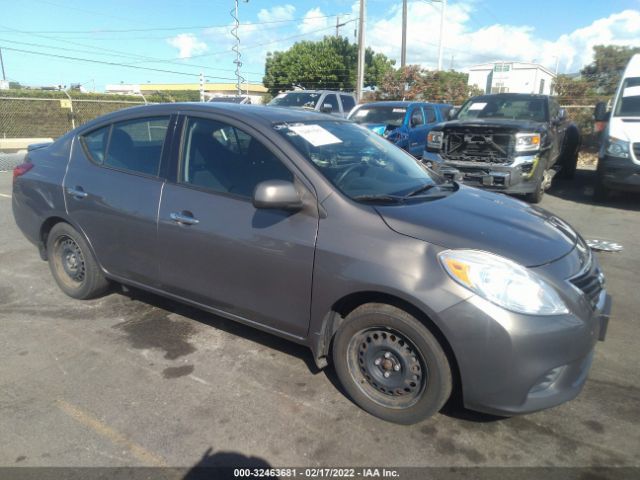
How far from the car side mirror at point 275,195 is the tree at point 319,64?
37659mm

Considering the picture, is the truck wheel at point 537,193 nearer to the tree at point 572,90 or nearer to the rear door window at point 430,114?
the rear door window at point 430,114

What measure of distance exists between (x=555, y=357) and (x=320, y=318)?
1.24 m

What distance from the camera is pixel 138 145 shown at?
144 inches

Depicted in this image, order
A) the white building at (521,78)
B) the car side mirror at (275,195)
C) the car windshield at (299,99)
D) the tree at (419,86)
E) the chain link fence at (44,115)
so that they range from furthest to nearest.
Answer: the white building at (521,78)
the tree at (419,86)
the chain link fence at (44,115)
the car windshield at (299,99)
the car side mirror at (275,195)

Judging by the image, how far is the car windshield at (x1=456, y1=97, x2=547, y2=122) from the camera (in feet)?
28.6

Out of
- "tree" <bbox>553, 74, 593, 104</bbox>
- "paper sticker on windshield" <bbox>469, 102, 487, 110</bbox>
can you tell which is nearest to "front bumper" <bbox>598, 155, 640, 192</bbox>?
"paper sticker on windshield" <bbox>469, 102, 487, 110</bbox>

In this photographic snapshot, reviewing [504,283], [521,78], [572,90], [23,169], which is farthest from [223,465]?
[521,78]

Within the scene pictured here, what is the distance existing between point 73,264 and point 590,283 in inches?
156

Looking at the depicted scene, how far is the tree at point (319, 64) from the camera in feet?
126

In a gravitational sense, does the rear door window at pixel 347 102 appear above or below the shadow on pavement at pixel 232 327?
above

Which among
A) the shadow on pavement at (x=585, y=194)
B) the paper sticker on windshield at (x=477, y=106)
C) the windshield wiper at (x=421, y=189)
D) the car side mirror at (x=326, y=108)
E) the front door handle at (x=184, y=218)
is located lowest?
the shadow on pavement at (x=585, y=194)

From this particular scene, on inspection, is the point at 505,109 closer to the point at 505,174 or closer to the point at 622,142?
the point at 622,142

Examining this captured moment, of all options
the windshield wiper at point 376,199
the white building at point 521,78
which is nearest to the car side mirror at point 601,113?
the windshield wiper at point 376,199

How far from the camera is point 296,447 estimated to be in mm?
2459
